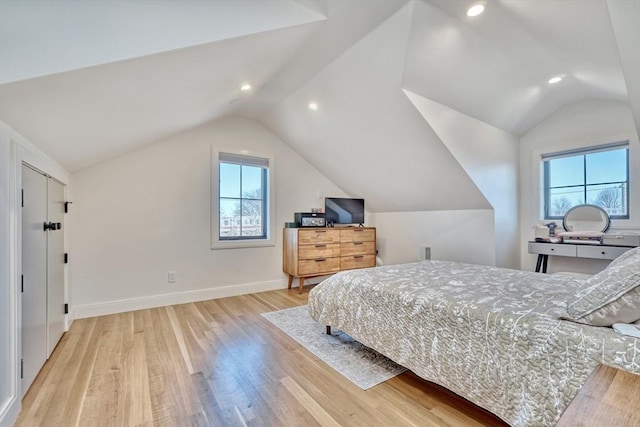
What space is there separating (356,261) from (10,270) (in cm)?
380

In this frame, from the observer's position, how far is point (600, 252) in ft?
9.66

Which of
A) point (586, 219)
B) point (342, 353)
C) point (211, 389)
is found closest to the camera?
point (211, 389)

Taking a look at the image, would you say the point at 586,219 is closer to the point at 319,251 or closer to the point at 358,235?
the point at 358,235

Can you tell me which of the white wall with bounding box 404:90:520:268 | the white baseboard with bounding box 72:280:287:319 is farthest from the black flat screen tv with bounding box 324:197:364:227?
the white wall with bounding box 404:90:520:268

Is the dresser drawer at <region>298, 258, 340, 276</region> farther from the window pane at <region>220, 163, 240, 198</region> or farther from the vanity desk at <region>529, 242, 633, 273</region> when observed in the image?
the vanity desk at <region>529, 242, 633, 273</region>

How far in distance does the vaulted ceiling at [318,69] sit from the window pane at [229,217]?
1.20 metres

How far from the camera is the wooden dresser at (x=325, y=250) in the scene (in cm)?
403

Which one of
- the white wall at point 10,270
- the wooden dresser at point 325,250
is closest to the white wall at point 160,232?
the wooden dresser at point 325,250

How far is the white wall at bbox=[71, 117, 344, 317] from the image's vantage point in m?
3.12

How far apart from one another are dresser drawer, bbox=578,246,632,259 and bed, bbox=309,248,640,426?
1.43m

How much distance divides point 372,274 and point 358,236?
2266 mm

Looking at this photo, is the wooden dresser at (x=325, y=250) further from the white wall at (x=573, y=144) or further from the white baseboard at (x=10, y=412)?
the white baseboard at (x=10, y=412)

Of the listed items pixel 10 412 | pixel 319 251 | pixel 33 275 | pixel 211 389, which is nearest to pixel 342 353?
pixel 211 389

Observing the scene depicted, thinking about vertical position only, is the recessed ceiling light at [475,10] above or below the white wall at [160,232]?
above
